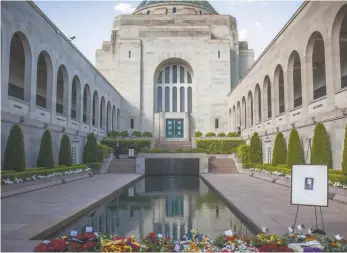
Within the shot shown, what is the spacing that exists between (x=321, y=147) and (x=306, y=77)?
5727mm

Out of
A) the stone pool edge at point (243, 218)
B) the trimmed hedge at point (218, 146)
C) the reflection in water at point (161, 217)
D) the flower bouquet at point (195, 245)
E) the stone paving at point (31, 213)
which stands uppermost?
the trimmed hedge at point (218, 146)

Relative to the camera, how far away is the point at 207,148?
33.3m

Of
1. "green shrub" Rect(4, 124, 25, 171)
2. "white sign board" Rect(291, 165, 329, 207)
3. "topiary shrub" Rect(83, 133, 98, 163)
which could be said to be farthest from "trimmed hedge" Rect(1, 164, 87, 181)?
"white sign board" Rect(291, 165, 329, 207)

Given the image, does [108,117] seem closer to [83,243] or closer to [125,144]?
[125,144]

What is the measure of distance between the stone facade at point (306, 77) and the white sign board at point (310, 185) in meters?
3.58

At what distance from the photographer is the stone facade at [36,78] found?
621 inches

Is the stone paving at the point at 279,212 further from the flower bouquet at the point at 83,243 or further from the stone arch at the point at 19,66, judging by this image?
the stone arch at the point at 19,66

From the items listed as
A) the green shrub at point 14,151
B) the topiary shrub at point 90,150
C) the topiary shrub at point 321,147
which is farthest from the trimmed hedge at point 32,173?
the topiary shrub at point 321,147

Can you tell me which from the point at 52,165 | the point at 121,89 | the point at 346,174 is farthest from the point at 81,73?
the point at 346,174

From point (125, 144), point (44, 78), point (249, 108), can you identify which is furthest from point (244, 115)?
point (44, 78)

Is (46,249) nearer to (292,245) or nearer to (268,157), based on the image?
(292,245)

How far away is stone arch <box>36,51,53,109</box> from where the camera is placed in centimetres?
2148

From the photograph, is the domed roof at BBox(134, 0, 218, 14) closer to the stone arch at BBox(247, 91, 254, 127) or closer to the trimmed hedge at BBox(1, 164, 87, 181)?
the stone arch at BBox(247, 91, 254, 127)

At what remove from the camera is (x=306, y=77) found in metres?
A: 19.0
